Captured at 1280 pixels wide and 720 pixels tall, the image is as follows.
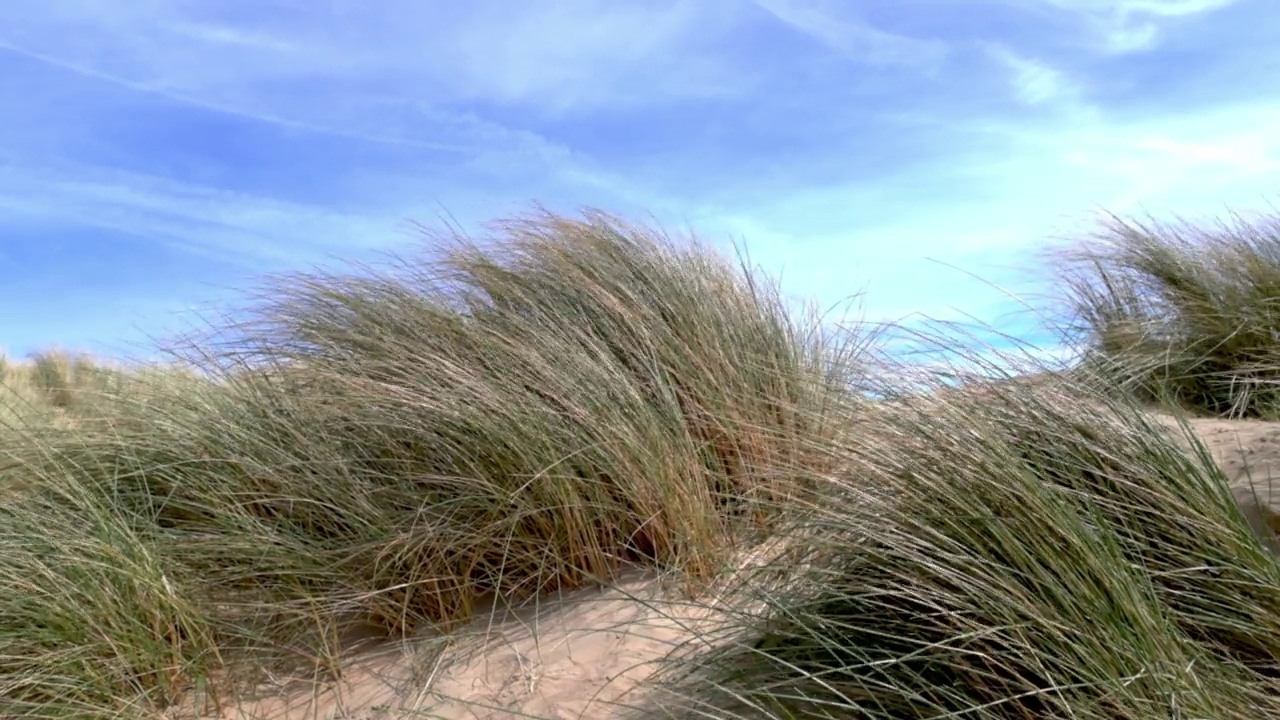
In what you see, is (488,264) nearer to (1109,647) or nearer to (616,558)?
(616,558)

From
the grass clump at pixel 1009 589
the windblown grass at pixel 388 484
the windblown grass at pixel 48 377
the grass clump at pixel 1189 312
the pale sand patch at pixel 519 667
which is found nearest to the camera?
the grass clump at pixel 1009 589

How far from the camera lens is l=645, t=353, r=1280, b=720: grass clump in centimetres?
181

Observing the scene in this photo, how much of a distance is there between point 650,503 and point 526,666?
0.66 meters

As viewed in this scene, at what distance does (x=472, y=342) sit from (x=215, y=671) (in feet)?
5.08

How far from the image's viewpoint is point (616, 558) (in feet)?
10.2

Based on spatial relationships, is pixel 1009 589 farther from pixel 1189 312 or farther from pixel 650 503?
pixel 1189 312

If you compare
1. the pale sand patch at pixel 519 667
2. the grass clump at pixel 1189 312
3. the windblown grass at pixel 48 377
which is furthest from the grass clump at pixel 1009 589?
the windblown grass at pixel 48 377

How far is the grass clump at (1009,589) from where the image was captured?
71.4 inches

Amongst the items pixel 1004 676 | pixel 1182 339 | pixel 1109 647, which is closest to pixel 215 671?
pixel 1004 676

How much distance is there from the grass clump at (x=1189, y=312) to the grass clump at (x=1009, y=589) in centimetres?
203

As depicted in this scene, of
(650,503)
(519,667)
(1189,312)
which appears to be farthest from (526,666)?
(1189,312)

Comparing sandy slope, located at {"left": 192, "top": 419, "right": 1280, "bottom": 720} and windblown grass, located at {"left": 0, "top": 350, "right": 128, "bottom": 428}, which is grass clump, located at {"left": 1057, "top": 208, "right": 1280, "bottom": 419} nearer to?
sandy slope, located at {"left": 192, "top": 419, "right": 1280, "bottom": 720}

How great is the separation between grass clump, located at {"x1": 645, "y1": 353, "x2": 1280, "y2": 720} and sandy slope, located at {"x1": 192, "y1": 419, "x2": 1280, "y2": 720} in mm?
233

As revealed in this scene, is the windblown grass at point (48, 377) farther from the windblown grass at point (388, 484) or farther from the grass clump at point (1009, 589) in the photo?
the grass clump at point (1009, 589)
